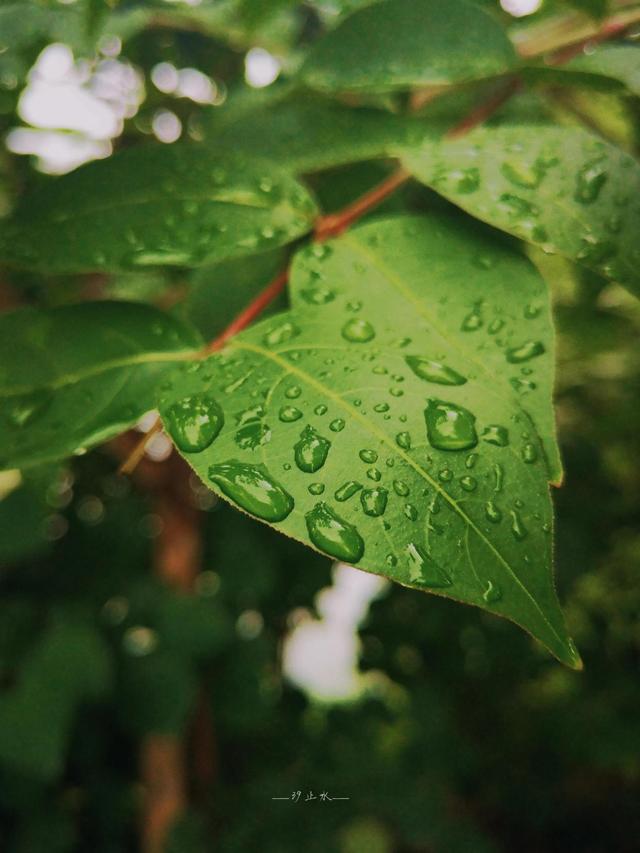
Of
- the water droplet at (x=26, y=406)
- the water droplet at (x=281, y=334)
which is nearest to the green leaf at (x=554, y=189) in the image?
the water droplet at (x=281, y=334)

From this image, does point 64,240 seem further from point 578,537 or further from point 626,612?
point 626,612

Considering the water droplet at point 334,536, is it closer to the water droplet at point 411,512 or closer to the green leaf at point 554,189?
the water droplet at point 411,512

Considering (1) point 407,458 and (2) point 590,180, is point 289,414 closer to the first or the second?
(1) point 407,458

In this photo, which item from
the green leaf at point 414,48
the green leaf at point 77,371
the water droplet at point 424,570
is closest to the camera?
the water droplet at point 424,570

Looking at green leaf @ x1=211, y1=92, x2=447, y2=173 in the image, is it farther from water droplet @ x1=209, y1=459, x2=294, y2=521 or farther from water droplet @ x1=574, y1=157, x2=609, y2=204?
water droplet @ x1=209, y1=459, x2=294, y2=521

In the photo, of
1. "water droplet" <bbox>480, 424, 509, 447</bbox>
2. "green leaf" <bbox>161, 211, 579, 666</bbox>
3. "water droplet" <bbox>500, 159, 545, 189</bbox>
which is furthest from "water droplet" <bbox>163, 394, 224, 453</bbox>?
"water droplet" <bbox>500, 159, 545, 189</bbox>

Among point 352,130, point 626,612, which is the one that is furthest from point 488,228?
point 626,612
